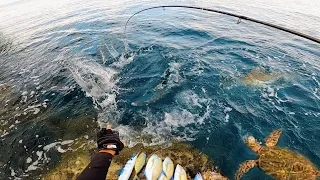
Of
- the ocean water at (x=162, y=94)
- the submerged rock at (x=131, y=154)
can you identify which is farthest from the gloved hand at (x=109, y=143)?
the ocean water at (x=162, y=94)

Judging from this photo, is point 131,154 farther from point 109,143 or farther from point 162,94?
point 162,94

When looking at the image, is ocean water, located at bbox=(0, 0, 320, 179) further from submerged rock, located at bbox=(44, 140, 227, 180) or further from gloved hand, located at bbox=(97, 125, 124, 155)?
gloved hand, located at bbox=(97, 125, 124, 155)

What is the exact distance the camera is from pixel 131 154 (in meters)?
6.05

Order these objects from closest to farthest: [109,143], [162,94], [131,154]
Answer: [109,143] → [131,154] → [162,94]

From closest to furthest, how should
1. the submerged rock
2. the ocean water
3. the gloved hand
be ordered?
the gloved hand → the submerged rock → the ocean water

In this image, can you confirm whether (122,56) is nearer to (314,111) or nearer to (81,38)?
(81,38)

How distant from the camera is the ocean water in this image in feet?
21.4

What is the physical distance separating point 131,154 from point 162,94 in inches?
115

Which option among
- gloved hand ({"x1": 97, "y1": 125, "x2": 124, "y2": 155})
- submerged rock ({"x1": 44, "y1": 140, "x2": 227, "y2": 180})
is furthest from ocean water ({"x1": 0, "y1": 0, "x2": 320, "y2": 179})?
gloved hand ({"x1": 97, "y1": 125, "x2": 124, "y2": 155})

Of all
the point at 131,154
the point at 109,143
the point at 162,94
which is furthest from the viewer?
the point at 162,94

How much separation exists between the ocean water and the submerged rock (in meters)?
0.25

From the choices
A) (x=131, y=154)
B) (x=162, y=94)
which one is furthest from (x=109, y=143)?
(x=162, y=94)

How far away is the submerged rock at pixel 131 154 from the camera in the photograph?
5.57 meters

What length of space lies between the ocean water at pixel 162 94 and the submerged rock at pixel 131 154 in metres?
0.25
